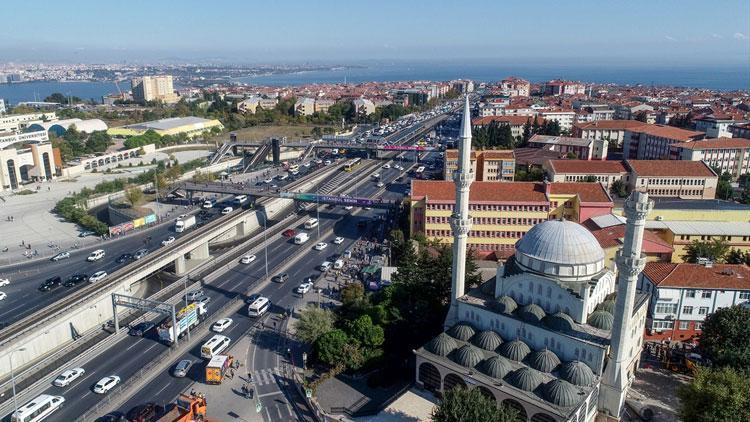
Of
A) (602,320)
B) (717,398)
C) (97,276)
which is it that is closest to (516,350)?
(602,320)

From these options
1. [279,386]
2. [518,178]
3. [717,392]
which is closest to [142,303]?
[279,386]

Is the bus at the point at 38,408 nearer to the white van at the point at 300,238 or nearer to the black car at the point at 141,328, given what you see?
the black car at the point at 141,328

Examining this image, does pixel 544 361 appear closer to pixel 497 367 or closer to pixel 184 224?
pixel 497 367

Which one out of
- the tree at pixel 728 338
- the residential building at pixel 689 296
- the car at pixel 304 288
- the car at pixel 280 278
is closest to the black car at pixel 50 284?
the car at pixel 280 278

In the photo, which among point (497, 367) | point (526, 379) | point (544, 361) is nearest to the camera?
point (526, 379)

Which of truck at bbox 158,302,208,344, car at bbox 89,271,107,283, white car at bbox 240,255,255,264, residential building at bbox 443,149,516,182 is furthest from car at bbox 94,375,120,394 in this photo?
residential building at bbox 443,149,516,182
